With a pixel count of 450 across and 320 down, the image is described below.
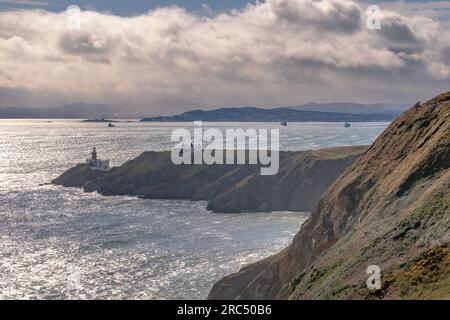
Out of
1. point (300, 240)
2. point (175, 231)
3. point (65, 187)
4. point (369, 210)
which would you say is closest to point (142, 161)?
point (65, 187)

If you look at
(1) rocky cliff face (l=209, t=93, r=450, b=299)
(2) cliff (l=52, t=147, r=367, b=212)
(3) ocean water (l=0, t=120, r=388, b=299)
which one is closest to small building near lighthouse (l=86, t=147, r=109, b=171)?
(2) cliff (l=52, t=147, r=367, b=212)

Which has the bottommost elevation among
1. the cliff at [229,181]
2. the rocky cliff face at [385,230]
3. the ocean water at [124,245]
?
the ocean water at [124,245]

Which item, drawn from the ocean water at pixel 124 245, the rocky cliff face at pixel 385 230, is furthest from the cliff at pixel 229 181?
the rocky cliff face at pixel 385 230

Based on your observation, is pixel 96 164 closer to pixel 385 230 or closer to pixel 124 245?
pixel 124 245

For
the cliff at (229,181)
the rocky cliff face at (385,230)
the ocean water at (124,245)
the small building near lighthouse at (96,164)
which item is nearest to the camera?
the rocky cliff face at (385,230)

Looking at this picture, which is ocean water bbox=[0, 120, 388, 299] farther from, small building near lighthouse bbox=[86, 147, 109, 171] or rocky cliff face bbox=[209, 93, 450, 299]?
small building near lighthouse bbox=[86, 147, 109, 171]

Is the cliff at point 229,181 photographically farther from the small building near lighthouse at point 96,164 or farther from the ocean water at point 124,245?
the ocean water at point 124,245

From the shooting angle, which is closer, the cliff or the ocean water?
→ the ocean water
